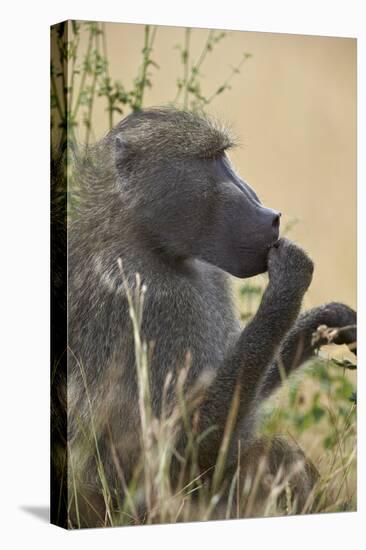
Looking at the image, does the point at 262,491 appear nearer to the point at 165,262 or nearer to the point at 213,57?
the point at 165,262

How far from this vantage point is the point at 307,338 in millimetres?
6363

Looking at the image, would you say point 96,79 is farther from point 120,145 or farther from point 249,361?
point 249,361

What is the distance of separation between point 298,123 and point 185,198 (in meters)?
0.92

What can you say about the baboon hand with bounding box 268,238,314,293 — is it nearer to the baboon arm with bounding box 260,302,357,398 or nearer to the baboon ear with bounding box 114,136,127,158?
the baboon arm with bounding box 260,302,357,398

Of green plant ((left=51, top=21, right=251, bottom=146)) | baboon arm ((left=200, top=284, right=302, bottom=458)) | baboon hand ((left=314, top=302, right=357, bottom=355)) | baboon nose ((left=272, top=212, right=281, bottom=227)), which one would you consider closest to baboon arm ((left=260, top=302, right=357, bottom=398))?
baboon hand ((left=314, top=302, right=357, bottom=355))

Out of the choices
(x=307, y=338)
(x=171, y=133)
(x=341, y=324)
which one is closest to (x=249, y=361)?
(x=307, y=338)

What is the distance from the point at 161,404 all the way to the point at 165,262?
647 mm

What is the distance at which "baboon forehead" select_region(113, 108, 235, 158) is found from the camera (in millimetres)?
6059

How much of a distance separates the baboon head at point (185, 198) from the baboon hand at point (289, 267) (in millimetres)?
53

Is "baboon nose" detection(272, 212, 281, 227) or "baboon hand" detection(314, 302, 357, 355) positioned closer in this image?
"baboon nose" detection(272, 212, 281, 227)

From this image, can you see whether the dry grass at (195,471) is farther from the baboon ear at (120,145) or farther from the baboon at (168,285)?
the baboon ear at (120,145)

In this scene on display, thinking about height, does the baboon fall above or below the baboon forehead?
below

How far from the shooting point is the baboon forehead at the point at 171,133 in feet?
19.9

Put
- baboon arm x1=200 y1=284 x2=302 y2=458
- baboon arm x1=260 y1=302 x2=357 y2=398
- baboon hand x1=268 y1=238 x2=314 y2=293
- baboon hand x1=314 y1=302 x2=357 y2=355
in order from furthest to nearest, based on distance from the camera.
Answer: baboon hand x1=314 y1=302 x2=357 y2=355 → baboon arm x1=260 y1=302 x2=357 y2=398 → baboon hand x1=268 y1=238 x2=314 y2=293 → baboon arm x1=200 y1=284 x2=302 y2=458
